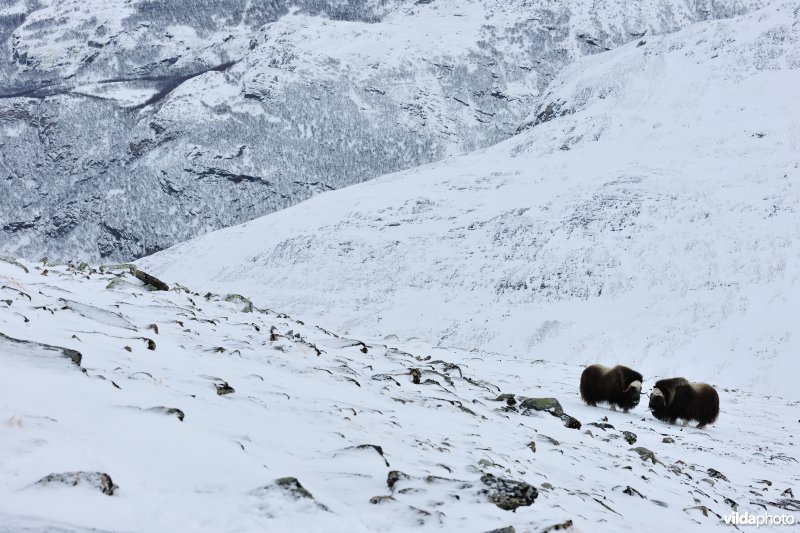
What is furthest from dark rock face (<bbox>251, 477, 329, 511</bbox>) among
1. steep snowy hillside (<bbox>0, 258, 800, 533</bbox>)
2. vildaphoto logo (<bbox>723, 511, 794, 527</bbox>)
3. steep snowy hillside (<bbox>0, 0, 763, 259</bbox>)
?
steep snowy hillside (<bbox>0, 0, 763, 259</bbox>)

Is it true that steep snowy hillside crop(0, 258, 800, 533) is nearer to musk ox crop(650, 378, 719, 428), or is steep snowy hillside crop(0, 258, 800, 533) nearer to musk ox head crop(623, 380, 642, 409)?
musk ox crop(650, 378, 719, 428)

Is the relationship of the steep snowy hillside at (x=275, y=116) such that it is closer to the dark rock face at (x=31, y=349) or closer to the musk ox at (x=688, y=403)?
the musk ox at (x=688, y=403)

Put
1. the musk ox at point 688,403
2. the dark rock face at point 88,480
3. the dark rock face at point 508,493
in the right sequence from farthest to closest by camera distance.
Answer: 1. the musk ox at point 688,403
2. the dark rock face at point 508,493
3. the dark rock face at point 88,480

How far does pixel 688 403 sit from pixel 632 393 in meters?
1.09

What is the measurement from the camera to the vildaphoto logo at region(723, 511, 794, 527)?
5.48 meters

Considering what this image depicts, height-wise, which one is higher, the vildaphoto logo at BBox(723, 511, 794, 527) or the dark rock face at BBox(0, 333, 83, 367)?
the dark rock face at BBox(0, 333, 83, 367)

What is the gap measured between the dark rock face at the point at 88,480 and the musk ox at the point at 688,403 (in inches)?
472

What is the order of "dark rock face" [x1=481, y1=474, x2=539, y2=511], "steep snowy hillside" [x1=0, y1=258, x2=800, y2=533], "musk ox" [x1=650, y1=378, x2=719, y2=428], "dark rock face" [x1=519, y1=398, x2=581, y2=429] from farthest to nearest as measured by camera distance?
"musk ox" [x1=650, y1=378, x2=719, y2=428]
"dark rock face" [x1=519, y1=398, x2=581, y2=429]
"dark rock face" [x1=481, y1=474, x2=539, y2=511]
"steep snowy hillside" [x1=0, y1=258, x2=800, y2=533]

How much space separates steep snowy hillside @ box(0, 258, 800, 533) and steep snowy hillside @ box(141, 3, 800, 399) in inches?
743

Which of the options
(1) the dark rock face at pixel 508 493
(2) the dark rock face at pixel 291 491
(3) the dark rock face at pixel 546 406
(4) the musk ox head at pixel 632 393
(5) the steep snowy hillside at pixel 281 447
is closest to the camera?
(5) the steep snowy hillside at pixel 281 447

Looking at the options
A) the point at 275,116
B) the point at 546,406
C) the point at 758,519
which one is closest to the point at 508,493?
the point at 758,519

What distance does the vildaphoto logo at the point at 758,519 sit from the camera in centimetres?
548

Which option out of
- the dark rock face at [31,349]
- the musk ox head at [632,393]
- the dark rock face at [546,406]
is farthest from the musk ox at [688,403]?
the dark rock face at [31,349]

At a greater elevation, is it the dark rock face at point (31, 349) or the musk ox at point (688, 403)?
the dark rock face at point (31, 349)
